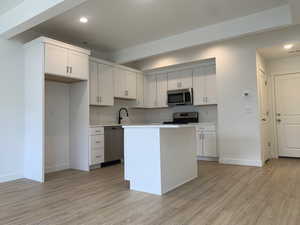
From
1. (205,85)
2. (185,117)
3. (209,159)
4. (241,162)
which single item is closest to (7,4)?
(205,85)

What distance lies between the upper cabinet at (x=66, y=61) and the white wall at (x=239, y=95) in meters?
2.87

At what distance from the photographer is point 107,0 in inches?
133

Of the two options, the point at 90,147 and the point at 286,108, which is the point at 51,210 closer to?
the point at 90,147

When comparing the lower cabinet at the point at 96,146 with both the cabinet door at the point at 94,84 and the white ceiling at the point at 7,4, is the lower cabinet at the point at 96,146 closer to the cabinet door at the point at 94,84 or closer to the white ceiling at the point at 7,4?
the cabinet door at the point at 94,84

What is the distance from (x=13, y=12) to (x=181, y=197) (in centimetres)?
380

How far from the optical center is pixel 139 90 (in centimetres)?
645

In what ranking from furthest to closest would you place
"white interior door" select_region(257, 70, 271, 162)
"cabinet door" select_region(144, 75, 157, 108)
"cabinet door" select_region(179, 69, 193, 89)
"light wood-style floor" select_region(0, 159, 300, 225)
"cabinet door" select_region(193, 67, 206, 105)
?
"cabinet door" select_region(144, 75, 157, 108), "cabinet door" select_region(179, 69, 193, 89), "cabinet door" select_region(193, 67, 206, 105), "white interior door" select_region(257, 70, 271, 162), "light wood-style floor" select_region(0, 159, 300, 225)

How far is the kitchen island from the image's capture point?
9.94ft

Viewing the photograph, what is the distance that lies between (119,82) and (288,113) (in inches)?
174

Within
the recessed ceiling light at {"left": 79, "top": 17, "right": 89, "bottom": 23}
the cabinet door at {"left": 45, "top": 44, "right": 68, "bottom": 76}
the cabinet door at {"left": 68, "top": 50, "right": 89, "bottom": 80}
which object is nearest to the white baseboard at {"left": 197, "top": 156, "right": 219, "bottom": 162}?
the cabinet door at {"left": 68, "top": 50, "right": 89, "bottom": 80}

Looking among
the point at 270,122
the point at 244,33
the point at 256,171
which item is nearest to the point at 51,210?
the point at 256,171

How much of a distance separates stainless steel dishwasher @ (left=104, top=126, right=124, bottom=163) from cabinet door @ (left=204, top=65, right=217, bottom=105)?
2.43 metres

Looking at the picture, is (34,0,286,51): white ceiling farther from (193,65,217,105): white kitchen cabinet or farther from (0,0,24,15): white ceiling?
(193,65,217,105): white kitchen cabinet

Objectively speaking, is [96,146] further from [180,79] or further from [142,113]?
[180,79]
